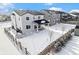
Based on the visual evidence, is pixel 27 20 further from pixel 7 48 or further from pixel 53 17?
pixel 7 48

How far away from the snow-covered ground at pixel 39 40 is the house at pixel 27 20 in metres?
0.10

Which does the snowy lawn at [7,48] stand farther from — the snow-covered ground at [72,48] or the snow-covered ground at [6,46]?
the snow-covered ground at [72,48]

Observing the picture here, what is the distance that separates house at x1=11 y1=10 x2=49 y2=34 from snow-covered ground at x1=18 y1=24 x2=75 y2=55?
0.32 ft

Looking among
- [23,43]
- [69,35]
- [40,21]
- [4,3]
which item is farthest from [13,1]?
[69,35]

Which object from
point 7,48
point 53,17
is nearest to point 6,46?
point 7,48

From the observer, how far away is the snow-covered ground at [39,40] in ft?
6.99

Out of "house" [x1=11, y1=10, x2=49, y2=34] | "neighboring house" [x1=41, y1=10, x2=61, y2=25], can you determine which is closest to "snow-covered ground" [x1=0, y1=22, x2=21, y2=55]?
"house" [x1=11, y1=10, x2=49, y2=34]

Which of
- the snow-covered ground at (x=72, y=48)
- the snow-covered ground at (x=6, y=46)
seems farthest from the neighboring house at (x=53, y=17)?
the snow-covered ground at (x=6, y=46)

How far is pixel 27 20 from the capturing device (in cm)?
214

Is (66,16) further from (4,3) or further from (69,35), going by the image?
(4,3)

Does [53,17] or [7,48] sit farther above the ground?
[53,17]

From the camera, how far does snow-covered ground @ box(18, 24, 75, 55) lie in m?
2.13

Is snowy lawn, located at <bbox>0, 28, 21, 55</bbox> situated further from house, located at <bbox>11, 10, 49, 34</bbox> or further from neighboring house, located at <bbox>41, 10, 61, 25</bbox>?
neighboring house, located at <bbox>41, 10, 61, 25</bbox>

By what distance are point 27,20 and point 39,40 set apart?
1.05ft
